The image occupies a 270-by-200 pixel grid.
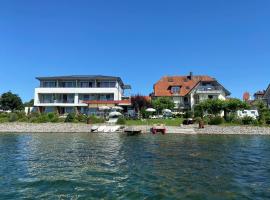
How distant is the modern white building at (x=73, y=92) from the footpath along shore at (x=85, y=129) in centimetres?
2296

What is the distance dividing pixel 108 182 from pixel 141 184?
152 cm

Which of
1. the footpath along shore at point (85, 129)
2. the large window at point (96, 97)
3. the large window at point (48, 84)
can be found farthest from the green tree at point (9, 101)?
the footpath along shore at point (85, 129)

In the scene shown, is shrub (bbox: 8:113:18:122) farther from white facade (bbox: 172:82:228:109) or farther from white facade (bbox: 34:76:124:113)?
white facade (bbox: 172:82:228:109)

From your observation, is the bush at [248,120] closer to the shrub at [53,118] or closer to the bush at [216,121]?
the bush at [216,121]

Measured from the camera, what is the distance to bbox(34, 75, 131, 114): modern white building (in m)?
72.0

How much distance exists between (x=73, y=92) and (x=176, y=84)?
2595cm

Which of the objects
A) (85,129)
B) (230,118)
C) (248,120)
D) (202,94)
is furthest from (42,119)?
(202,94)

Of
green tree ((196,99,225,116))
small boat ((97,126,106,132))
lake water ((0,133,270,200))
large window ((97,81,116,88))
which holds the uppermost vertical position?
large window ((97,81,116,88))

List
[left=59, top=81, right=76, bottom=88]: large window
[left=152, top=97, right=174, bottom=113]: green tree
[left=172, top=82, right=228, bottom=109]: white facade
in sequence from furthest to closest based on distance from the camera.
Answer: [left=59, top=81, right=76, bottom=88]: large window
[left=172, top=82, right=228, bottom=109]: white facade
[left=152, top=97, right=174, bottom=113]: green tree

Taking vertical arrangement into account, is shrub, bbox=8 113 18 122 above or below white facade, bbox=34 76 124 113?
below

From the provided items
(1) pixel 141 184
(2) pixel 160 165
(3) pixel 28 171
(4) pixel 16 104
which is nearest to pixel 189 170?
(2) pixel 160 165

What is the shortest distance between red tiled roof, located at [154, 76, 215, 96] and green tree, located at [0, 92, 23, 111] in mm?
49056

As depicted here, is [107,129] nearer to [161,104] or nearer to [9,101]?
[161,104]

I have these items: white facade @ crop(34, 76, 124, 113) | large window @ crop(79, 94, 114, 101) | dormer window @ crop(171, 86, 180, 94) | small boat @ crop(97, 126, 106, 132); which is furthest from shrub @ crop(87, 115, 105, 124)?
dormer window @ crop(171, 86, 180, 94)
